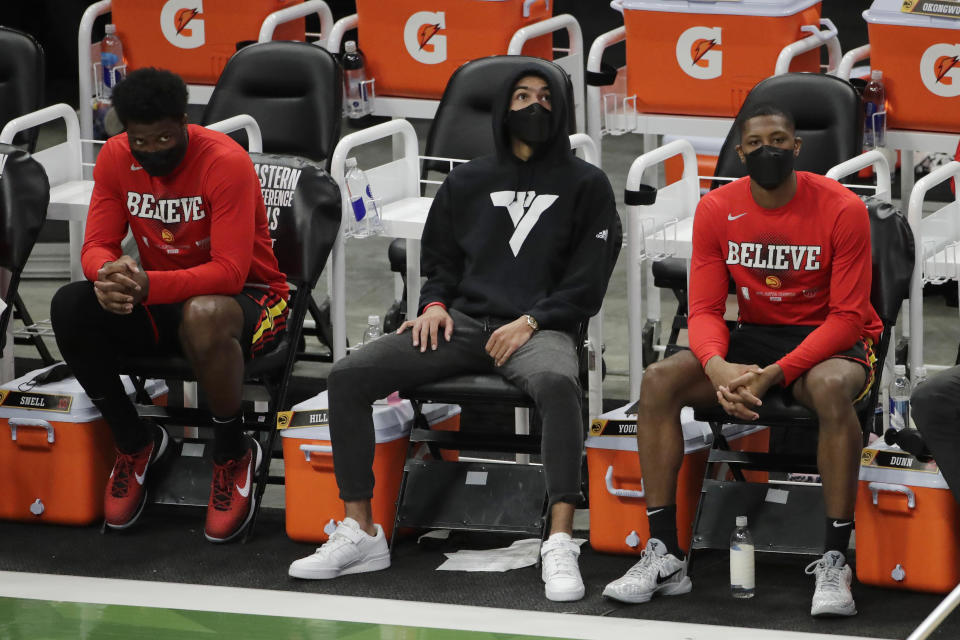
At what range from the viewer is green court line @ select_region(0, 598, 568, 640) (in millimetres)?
3965

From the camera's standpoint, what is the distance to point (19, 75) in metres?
5.75

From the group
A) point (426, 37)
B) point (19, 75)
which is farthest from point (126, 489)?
point (426, 37)

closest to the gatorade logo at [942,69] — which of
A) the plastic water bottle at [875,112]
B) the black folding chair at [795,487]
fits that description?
the plastic water bottle at [875,112]

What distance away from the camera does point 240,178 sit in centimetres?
451

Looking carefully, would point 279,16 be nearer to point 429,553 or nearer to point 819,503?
point 429,553

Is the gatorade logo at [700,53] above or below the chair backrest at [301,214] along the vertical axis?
above

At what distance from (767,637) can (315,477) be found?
1345mm

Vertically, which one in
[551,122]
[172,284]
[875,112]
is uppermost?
[551,122]

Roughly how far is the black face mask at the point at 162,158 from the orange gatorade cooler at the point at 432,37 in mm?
1582

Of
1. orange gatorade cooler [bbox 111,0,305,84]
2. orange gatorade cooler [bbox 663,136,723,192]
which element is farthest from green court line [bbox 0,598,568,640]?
orange gatorade cooler [bbox 663,136,723,192]

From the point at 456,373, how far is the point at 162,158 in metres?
0.98

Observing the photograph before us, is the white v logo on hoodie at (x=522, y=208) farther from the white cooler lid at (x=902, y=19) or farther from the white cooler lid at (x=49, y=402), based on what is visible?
the white cooler lid at (x=902, y=19)

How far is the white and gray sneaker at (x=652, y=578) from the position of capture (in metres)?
4.08

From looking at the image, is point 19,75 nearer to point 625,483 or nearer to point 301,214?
point 301,214
